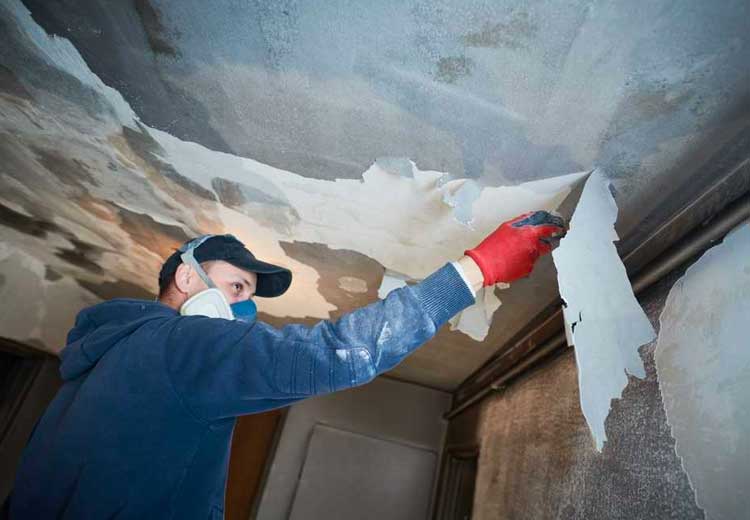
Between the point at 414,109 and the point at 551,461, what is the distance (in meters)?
1.30

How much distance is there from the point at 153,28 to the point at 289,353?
91 cm

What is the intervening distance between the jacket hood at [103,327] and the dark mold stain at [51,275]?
2425 millimetres

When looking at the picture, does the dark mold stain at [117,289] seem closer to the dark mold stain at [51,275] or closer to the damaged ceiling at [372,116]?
the dark mold stain at [51,275]

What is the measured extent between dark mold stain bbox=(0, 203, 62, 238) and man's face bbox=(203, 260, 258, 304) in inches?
62.5

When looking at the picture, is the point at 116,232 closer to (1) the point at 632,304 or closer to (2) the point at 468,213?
(2) the point at 468,213

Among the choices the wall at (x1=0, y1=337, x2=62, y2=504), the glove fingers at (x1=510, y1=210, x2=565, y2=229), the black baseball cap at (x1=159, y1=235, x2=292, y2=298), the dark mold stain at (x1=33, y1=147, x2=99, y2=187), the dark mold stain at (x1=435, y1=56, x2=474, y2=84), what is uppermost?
the dark mold stain at (x1=33, y1=147, x2=99, y2=187)

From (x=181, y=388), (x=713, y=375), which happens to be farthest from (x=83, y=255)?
(x=713, y=375)

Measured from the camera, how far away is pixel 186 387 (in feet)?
3.27

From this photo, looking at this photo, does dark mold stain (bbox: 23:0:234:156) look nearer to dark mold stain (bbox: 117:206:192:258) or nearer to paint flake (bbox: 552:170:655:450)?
dark mold stain (bbox: 117:206:192:258)

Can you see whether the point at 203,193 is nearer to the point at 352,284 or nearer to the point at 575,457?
the point at 352,284

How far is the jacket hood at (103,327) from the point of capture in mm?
1162

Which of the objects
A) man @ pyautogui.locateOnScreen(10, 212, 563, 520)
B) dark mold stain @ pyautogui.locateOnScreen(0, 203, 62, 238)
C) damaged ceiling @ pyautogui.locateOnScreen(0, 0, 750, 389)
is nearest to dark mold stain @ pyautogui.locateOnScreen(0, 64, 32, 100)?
damaged ceiling @ pyautogui.locateOnScreen(0, 0, 750, 389)

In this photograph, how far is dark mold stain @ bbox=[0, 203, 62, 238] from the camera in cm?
250

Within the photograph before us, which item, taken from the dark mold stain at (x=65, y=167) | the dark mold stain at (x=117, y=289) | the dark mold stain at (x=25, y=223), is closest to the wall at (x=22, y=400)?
the dark mold stain at (x=117, y=289)
